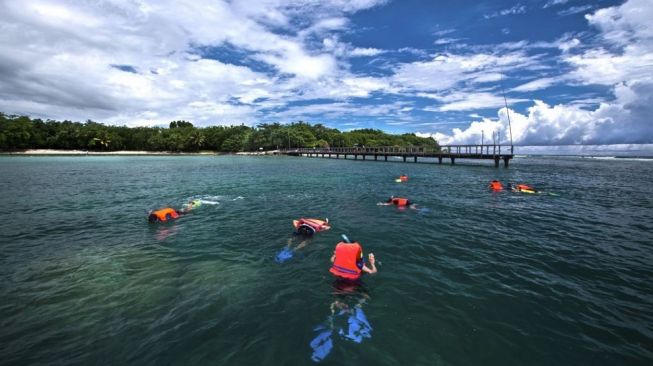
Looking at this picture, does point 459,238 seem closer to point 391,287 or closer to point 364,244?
point 364,244

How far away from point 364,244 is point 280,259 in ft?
12.6

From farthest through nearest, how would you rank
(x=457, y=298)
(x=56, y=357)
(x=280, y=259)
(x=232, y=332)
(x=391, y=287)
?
(x=280, y=259), (x=391, y=287), (x=457, y=298), (x=232, y=332), (x=56, y=357)

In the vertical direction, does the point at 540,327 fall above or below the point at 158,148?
below

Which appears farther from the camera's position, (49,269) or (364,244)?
(364,244)

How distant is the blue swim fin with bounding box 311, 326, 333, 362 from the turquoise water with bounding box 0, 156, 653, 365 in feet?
0.27

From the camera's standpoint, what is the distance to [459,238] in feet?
44.4

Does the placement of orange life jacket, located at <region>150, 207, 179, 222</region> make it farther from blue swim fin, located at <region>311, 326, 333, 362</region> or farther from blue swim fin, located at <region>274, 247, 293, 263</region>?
blue swim fin, located at <region>311, 326, 333, 362</region>

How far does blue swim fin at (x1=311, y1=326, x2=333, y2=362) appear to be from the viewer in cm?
601

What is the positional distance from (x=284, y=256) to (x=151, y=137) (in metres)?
147

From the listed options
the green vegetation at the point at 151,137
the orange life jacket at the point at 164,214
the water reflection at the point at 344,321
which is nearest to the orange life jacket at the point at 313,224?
the water reflection at the point at 344,321

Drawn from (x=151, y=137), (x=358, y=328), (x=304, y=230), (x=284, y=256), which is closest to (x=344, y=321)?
(x=358, y=328)

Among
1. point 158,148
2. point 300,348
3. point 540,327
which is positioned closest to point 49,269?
point 300,348

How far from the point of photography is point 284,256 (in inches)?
441

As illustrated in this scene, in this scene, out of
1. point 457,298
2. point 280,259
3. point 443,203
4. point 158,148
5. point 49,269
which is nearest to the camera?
point 457,298
